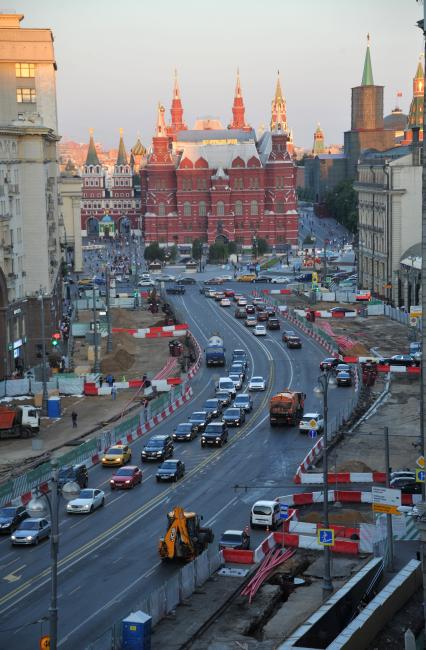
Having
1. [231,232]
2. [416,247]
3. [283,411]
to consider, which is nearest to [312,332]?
[416,247]

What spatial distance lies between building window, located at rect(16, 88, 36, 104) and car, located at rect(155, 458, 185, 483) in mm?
50771

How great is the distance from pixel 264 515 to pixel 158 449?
11876 millimetres

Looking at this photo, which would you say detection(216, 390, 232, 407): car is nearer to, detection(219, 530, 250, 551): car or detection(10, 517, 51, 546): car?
detection(10, 517, 51, 546): car

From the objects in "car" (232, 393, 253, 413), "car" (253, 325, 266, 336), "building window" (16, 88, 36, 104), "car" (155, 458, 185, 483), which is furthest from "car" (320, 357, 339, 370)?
"building window" (16, 88, 36, 104)

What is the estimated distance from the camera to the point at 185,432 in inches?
2104

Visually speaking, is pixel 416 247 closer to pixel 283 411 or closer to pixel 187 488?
pixel 283 411

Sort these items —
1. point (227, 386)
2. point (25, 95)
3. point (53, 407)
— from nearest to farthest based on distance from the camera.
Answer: point (53, 407) < point (227, 386) < point (25, 95)

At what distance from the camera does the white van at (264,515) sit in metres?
38.2

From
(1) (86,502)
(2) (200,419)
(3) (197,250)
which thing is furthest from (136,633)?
(3) (197,250)

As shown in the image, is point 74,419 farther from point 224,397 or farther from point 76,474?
point 76,474

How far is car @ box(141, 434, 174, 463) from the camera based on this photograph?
49.3 meters

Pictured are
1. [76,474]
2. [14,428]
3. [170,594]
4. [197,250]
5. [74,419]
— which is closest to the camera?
[170,594]

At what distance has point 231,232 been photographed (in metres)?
184

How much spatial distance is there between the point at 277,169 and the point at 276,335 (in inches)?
3864
